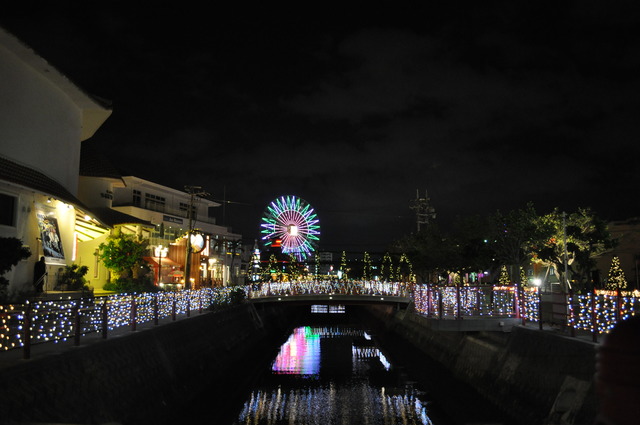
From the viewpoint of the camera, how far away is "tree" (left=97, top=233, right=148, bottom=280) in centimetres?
3072

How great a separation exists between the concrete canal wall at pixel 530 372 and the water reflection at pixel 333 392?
244 centimetres

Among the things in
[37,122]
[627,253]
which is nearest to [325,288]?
[37,122]

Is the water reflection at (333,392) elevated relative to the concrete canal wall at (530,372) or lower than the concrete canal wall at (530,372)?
lower

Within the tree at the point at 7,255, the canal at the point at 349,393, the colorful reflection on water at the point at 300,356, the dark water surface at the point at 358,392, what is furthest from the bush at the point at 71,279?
the colorful reflection on water at the point at 300,356

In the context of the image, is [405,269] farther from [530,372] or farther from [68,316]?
[68,316]

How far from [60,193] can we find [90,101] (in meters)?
6.07

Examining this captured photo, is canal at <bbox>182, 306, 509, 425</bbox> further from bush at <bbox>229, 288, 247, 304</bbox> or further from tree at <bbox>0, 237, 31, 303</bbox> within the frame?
tree at <bbox>0, 237, 31, 303</bbox>

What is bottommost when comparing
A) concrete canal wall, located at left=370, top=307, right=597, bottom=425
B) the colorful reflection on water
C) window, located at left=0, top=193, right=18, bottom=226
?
the colorful reflection on water

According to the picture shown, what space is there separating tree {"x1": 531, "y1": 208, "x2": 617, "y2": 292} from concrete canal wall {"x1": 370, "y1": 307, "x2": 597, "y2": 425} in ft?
46.1

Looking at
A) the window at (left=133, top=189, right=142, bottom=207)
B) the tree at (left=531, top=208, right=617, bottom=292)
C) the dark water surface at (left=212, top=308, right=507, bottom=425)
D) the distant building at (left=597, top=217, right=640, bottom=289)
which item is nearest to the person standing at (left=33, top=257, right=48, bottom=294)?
the dark water surface at (left=212, top=308, right=507, bottom=425)

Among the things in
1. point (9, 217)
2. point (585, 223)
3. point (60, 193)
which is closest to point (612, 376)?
point (9, 217)

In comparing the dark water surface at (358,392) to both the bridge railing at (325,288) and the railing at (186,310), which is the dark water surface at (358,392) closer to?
the railing at (186,310)

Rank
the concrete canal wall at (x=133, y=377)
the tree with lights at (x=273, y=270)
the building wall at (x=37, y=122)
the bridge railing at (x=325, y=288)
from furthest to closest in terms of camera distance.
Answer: the tree with lights at (x=273, y=270) < the bridge railing at (x=325, y=288) < the building wall at (x=37, y=122) < the concrete canal wall at (x=133, y=377)

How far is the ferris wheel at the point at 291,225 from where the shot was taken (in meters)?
64.2
